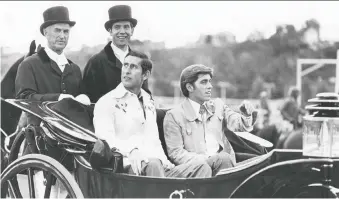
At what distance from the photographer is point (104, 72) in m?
4.36

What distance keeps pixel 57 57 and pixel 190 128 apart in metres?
1.19

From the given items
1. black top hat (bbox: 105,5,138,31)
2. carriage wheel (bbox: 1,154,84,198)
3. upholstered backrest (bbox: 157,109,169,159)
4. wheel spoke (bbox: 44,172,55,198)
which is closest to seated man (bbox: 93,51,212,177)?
upholstered backrest (bbox: 157,109,169,159)

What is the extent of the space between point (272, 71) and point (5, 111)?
32032 mm

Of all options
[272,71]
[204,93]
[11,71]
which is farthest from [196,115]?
[272,71]

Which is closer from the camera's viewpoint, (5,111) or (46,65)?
(46,65)

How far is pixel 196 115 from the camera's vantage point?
3783 mm

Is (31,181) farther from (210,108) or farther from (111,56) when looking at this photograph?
(210,108)

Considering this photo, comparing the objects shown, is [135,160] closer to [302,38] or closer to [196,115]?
[196,115]

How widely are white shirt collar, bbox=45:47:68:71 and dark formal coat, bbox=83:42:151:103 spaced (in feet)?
0.61

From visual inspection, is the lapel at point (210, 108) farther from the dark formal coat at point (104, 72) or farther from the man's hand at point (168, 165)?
the dark formal coat at point (104, 72)

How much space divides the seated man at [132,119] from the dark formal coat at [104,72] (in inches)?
19.4

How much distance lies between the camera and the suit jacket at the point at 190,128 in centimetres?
371

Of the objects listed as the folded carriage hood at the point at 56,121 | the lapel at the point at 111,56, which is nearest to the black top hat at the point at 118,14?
the lapel at the point at 111,56

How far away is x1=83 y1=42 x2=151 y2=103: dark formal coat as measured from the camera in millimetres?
4348
